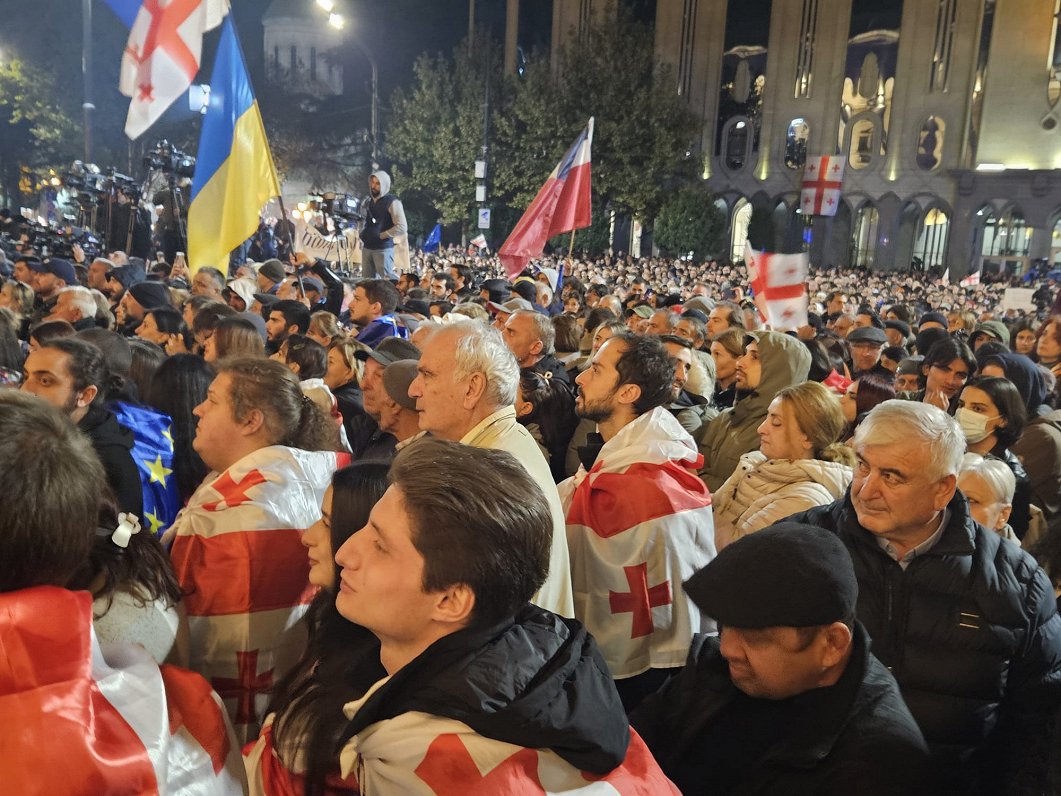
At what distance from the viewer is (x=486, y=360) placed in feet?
9.57

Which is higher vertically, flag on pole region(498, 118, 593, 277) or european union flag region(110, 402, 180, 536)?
flag on pole region(498, 118, 593, 277)

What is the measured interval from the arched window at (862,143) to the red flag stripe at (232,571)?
39.3 metres

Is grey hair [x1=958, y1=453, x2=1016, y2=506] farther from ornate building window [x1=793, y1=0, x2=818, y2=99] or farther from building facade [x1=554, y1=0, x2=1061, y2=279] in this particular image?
ornate building window [x1=793, y1=0, x2=818, y2=99]

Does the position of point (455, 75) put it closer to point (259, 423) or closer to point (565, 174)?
point (565, 174)

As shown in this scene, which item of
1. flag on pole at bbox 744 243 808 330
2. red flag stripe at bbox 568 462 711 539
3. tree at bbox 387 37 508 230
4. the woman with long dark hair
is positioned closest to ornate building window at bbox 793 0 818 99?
tree at bbox 387 37 508 230

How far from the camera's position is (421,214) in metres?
35.2

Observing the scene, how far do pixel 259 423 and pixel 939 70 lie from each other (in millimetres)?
38751

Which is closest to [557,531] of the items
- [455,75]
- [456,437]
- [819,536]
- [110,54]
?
[456,437]

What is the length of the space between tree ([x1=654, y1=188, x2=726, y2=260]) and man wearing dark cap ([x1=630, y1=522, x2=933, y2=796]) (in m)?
31.9

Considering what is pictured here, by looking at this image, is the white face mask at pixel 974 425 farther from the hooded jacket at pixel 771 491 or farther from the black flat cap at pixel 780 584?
the black flat cap at pixel 780 584

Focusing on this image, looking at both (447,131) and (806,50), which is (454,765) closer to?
(447,131)

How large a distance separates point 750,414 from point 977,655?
2.44 meters

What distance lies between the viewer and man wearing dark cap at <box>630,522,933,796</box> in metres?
1.80

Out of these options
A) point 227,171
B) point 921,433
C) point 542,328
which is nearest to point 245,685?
Result: point 921,433
